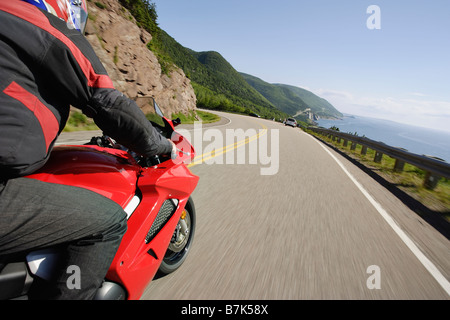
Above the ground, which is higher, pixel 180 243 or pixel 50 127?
pixel 50 127

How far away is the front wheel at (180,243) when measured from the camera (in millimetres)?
2297

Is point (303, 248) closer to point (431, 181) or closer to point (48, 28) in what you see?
point (48, 28)

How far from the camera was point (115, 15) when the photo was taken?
16891mm

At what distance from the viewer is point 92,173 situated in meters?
1.57

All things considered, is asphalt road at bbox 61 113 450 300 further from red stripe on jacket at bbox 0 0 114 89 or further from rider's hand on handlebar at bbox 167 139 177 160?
red stripe on jacket at bbox 0 0 114 89

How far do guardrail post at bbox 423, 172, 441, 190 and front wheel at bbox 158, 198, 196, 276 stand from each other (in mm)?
7184

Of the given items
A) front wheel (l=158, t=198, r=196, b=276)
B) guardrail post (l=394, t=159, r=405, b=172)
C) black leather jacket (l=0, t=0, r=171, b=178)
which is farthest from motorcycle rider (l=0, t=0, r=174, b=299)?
guardrail post (l=394, t=159, r=405, b=172)

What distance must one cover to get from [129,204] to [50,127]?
75 centimetres

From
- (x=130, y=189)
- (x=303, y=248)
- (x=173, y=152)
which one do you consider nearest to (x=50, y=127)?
(x=130, y=189)

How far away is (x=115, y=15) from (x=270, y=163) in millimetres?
16648

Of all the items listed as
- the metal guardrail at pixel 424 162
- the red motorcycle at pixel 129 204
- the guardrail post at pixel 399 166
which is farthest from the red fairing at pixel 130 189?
the guardrail post at pixel 399 166

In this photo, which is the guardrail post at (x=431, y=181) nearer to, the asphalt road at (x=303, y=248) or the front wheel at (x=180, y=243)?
the asphalt road at (x=303, y=248)

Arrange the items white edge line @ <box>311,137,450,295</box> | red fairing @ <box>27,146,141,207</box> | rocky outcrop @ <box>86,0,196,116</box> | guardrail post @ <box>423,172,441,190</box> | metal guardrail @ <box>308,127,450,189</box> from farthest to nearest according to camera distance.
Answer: rocky outcrop @ <box>86,0,196,116</box> → guardrail post @ <box>423,172,441,190</box> → metal guardrail @ <box>308,127,450,189</box> → white edge line @ <box>311,137,450,295</box> → red fairing @ <box>27,146,141,207</box>

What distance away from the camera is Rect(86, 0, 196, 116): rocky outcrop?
48.5ft
